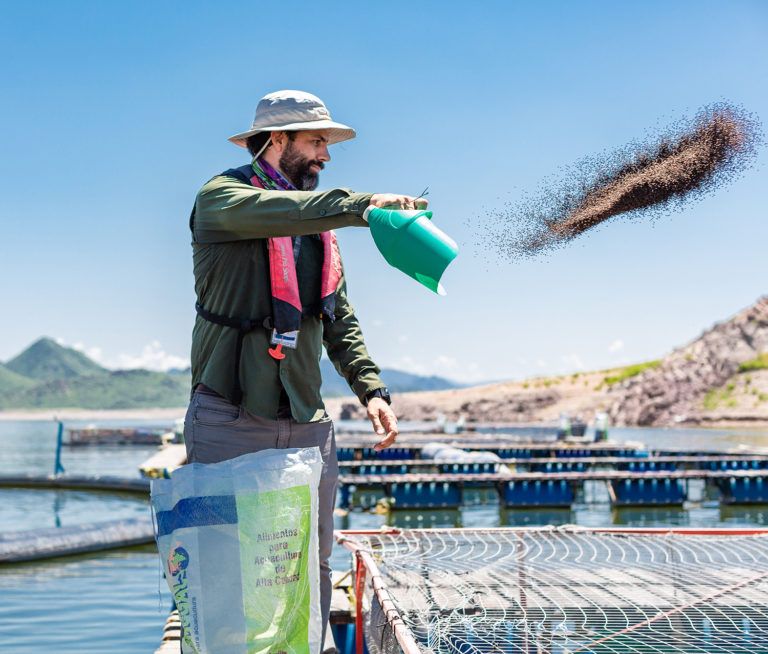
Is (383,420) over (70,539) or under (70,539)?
over

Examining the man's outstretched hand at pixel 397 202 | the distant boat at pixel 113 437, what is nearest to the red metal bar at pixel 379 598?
the man's outstretched hand at pixel 397 202

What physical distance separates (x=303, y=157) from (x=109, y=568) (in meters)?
6.83

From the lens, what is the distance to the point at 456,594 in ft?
11.4

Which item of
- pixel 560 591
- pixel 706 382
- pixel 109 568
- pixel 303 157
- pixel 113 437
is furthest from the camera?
pixel 706 382

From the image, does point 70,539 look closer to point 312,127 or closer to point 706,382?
point 312,127

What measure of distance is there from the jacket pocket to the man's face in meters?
0.63

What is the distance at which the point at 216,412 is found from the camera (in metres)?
2.10

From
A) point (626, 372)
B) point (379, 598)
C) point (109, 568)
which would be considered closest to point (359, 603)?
point (379, 598)

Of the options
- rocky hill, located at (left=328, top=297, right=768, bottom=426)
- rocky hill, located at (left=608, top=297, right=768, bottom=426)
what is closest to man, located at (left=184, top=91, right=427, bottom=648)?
rocky hill, located at (left=328, top=297, right=768, bottom=426)

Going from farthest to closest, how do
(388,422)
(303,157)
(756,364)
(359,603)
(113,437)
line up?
(756,364)
(113,437)
(359,603)
(388,422)
(303,157)

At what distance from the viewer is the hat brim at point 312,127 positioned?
83.4 inches

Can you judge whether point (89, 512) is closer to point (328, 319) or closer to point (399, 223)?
point (328, 319)

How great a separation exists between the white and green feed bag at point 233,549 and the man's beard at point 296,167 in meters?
0.78

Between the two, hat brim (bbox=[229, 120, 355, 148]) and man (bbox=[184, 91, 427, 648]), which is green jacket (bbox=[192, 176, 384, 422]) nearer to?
man (bbox=[184, 91, 427, 648])
